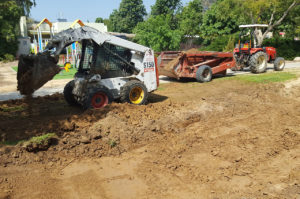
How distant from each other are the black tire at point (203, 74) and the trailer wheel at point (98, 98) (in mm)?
5813

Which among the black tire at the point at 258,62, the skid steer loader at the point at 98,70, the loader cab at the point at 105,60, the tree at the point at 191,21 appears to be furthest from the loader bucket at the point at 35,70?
the tree at the point at 191,21

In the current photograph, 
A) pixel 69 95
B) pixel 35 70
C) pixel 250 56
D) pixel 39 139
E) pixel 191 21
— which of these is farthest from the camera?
pixel 191 21

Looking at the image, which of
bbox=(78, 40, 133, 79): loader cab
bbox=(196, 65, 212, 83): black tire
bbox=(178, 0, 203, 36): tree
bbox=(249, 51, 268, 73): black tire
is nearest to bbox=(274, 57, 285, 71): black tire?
bbox=(249, 51, 268, 73): black tire

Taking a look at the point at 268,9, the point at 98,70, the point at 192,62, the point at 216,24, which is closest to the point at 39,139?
the point at 98,70

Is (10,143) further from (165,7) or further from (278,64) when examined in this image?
(165,7)

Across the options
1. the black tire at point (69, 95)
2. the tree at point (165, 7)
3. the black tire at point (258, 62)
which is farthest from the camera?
the tree at point (165, 7)

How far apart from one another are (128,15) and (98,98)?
165ft

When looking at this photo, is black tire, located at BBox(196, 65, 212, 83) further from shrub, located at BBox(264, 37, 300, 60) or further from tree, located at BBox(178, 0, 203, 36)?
tree, located at BBox(178, 0, 203, 36)

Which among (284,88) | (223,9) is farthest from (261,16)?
(284,88)

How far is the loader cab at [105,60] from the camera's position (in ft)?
24.7

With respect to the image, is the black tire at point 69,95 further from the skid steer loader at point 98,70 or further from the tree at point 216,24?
the tree at point 216,24

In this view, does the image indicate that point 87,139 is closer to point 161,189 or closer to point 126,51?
point 161,189

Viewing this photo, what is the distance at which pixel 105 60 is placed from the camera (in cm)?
765

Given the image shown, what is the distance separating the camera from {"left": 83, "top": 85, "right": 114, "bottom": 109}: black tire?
712 cm
